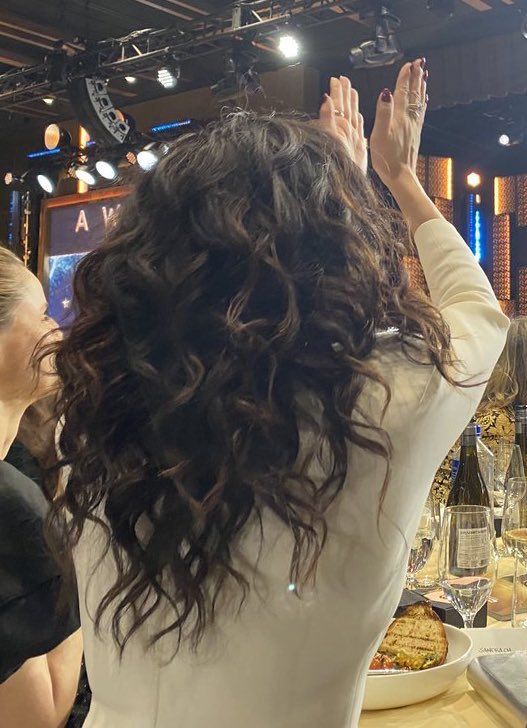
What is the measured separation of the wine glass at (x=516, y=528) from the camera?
49.5 inches

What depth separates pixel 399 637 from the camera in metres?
1.08

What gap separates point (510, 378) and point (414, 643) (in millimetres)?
2113

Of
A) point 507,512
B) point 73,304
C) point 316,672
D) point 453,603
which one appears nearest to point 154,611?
point 316,672

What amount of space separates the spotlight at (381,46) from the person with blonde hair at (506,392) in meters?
1.79

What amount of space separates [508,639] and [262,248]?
0.72m

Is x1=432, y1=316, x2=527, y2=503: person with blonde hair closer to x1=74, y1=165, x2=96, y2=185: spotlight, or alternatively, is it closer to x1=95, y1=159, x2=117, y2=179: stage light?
x1=95, y1=159, x2=117, y2=179: stage light

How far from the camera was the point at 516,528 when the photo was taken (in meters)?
1.50

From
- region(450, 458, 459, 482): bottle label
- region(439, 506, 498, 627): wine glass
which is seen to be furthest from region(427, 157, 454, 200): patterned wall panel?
region(439, 506, 498, 627): wine glass

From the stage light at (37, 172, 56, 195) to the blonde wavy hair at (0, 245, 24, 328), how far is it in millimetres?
5468

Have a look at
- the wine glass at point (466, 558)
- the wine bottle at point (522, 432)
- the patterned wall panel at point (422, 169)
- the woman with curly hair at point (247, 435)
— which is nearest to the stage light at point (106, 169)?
the patterned wall panel at point (422, 169)

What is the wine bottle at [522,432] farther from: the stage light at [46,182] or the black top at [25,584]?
the stage light at [46,182]

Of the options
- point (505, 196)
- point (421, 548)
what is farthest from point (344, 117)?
point (505, 196)

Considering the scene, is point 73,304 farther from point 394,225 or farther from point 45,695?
point 45,695

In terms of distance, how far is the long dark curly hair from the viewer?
79cm
